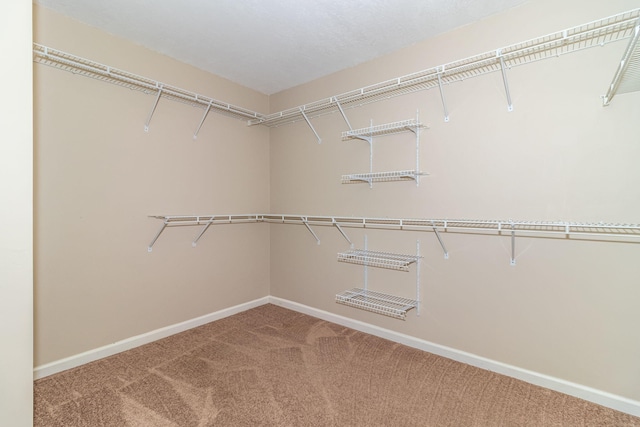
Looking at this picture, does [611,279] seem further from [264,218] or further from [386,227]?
[264,218]

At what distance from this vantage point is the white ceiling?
200 centimetres

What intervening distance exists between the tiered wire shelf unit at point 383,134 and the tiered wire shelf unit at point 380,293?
0.55m

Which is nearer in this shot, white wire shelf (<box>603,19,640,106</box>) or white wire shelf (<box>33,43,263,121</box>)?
white wire shelf (<box>603,19,640,106</box>)

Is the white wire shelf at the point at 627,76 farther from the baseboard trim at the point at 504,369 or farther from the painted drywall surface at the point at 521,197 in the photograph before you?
the baseboard trim at the point at 504,369

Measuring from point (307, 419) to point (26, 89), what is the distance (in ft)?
6.16

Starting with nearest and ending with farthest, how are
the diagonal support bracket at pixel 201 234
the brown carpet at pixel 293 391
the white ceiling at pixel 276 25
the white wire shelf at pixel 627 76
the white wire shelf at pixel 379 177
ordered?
1. the white wire shelf at pixel 627 76
2. the brown carpet at pixel 293 391
3. the white ceiling at pixel 276 25
4. the white wire shelf at pixel 379 177
5. the diagonal support bracket at pixel 201 234

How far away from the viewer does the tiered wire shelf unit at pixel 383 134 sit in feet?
7.95

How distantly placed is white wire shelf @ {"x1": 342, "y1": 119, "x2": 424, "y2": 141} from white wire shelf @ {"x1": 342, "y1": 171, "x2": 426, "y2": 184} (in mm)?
341

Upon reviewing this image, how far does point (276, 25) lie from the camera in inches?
87.1

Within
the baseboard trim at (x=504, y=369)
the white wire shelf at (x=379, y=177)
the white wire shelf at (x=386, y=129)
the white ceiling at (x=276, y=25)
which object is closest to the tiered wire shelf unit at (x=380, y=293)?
the baseboard trim at (x=504, y=369)

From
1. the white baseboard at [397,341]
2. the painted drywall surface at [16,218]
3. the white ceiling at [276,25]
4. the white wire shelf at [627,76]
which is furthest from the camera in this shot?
the white ceiling at [276,25]

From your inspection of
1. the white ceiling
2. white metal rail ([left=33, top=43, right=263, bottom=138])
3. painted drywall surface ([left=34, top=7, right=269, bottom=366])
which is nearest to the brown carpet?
painted drywall surface ([left=34, top=7, right=269, bottom=366])

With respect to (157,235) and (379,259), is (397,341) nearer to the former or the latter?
(379,259)

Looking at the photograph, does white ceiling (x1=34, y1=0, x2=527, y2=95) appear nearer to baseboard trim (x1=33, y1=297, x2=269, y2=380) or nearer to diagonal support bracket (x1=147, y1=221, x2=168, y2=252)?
diagonal support bracket (x1=147, y1=221, x2=168, y2=252)
